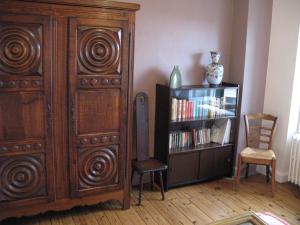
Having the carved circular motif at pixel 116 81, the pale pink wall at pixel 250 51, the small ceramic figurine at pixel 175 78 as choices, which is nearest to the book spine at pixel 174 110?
the small ceramic figurine at pixel 175 78

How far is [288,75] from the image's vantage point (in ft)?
→ 11.7

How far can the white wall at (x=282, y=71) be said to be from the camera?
3492 millimetres

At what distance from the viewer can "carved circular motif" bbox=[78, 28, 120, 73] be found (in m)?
2.51

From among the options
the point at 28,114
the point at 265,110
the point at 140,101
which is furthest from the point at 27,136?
the point at 265,110

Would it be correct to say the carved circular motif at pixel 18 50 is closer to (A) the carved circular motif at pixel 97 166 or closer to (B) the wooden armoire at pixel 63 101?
(B) the wooden armoire at pixel 63 101

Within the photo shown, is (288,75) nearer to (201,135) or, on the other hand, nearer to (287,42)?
(287,42)

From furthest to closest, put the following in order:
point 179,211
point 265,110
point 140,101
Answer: point 265,110 < point 140,101 < point 179,211

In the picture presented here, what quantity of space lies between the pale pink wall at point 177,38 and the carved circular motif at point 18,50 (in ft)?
3.89

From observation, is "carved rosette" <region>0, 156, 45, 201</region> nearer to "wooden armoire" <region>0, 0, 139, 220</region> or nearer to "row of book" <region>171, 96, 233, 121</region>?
"wooden armoire" <region>0, 0, 139, 220</region>

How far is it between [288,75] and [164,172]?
182 cm

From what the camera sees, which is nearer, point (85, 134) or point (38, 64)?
point (38, 64)

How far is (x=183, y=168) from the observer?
3.43m

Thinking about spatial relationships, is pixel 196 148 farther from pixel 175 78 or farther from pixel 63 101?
pixel 63 101

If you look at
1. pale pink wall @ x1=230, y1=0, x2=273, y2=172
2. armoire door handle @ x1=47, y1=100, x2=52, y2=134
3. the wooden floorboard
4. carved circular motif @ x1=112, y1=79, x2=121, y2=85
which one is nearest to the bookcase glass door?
pale pink wall @ x1=230, y1=0, x2=273, y2=172
